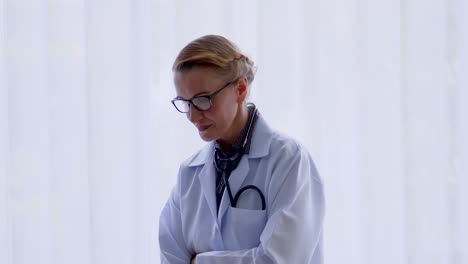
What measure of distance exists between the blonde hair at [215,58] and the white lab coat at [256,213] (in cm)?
18

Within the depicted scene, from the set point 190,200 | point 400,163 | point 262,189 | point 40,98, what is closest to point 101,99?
point 40,98

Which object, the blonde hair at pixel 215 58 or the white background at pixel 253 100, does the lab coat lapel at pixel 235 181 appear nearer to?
the blonde hair at pixel 215 58

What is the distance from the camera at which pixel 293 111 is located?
198 centimetres

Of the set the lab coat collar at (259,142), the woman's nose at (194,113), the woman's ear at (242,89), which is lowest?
the lab coat collar at (259,142)

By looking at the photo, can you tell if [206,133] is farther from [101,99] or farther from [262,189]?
[101,99]

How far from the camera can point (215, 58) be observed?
1.40 metres

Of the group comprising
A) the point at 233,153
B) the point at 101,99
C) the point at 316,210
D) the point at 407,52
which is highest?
the point at 407,52

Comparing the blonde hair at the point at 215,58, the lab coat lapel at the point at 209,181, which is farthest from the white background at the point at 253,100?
the blonde hair at the point at 215,58

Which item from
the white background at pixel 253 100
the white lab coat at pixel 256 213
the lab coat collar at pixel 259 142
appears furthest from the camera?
the white background at pixel 253 100

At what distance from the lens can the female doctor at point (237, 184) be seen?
1.38 meters

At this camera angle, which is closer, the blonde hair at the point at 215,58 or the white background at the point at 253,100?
the blonde hair at the point at 215,58

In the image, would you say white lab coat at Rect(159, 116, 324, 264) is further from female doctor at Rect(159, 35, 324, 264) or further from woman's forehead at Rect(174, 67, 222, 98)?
woman's forehead at Rect(174, 67, 222, 98)

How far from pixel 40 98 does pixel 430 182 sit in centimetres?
134

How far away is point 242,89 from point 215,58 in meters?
0.11
